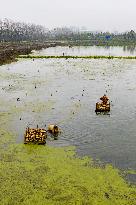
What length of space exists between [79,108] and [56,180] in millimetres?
13369

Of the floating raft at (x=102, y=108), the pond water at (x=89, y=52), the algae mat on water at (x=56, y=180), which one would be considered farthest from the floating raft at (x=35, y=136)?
the pond water at (x=89, y=52)

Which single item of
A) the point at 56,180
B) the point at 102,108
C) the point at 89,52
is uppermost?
the point at 89,52

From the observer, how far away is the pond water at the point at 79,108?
20.2 metres

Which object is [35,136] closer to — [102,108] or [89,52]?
[102,108]

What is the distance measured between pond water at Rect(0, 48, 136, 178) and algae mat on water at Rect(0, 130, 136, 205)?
136 cm

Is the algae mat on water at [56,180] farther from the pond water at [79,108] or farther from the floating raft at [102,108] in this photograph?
the floating raft at [102,108]

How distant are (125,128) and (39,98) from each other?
1175 cm

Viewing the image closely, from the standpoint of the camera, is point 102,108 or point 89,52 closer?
point 102,108

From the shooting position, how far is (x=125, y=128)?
2319 centimetres

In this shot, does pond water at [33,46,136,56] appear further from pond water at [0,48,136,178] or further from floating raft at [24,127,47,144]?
floating raft at [24,127,47,144]

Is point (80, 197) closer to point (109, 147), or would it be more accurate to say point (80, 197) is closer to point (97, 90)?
point (109, 147)

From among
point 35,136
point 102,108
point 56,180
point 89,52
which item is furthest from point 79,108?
point 89,52

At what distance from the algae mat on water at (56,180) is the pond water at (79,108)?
136cm

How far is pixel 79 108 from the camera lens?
2867cm
